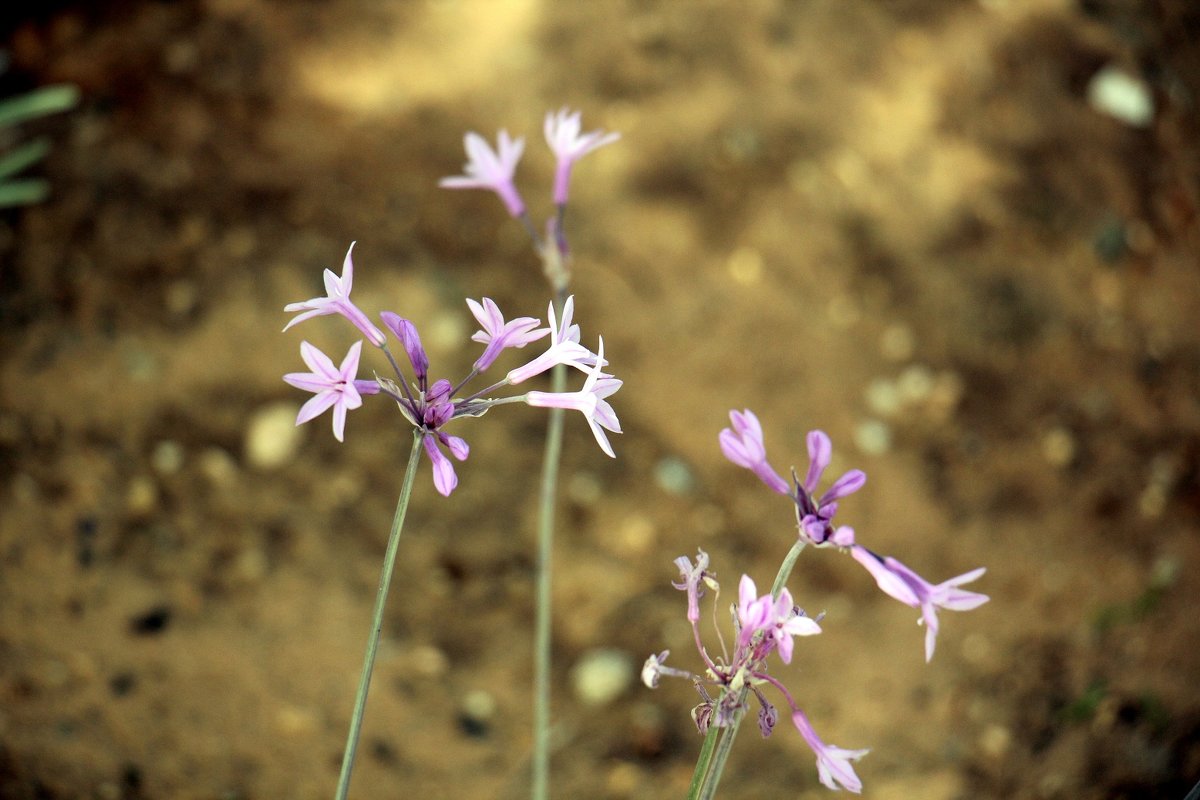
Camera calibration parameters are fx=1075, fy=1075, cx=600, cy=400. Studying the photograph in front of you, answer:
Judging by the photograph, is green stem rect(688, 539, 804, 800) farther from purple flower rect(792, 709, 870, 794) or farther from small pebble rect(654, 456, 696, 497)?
small pebble rect(654, 456, 696, 497)

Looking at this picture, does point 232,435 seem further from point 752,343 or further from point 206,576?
point 752,343

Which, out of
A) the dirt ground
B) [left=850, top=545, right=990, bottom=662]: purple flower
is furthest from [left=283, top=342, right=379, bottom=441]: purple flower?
the dirt ground

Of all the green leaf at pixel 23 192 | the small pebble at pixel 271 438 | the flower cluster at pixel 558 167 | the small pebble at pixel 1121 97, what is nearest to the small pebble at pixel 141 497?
the small pebble at pixel 271 438

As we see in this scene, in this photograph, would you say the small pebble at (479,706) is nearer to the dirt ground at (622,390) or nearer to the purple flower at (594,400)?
the dirt ground at (622,390)

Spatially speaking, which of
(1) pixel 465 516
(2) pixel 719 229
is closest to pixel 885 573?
(1) pixel 465 516

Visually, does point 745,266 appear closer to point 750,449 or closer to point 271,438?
point 271,438

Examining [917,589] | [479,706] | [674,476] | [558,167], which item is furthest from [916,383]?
[917,589]
